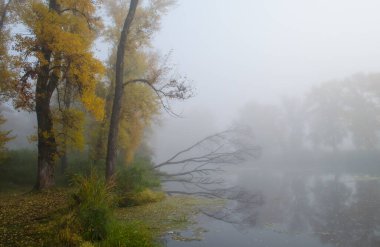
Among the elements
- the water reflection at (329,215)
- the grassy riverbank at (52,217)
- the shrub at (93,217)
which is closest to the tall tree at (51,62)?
the grassy riverbank at (52,217)

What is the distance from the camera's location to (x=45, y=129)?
16188mm

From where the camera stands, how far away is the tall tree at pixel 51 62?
46.8ft

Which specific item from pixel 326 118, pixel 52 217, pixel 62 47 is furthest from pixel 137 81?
pixel 326 118

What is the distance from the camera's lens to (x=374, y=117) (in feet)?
153

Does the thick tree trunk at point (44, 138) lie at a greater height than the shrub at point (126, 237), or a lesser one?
greater

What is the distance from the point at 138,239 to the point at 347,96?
1989 inches

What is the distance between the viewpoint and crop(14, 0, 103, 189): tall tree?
46.8ft

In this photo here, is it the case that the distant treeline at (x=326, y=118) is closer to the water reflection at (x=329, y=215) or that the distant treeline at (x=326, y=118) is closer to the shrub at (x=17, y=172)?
the water reflection at (x=329, y=215)

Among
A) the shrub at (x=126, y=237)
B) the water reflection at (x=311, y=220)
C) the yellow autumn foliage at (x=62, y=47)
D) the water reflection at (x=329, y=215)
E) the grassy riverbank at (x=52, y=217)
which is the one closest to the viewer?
the shrub at (x=126, y=237)

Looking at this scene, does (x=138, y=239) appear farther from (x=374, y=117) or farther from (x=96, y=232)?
(x=374, y=117)

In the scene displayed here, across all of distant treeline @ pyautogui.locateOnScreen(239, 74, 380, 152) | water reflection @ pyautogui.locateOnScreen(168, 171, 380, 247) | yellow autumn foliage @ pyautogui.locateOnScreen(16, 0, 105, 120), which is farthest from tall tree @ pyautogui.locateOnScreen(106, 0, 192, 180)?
distant treeline @ pyautogui.locateOnScreen(239, 74, 380, 152)

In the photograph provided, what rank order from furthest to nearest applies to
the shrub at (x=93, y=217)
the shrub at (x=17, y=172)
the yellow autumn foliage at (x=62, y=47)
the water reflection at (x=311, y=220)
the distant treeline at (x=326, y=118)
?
the distant treeline at (x=326, y=118)
the shrub at (x=17, y=172)
the yellow autumn foliage at (x=62, y=47)
the water reflection at (x=311, y=220)
the shrub at (x=93, y=217)

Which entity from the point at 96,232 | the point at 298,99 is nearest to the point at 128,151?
the point at 96,232

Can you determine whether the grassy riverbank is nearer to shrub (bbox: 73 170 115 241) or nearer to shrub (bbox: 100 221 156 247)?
shrub (bbox: 100 221 156 247)
